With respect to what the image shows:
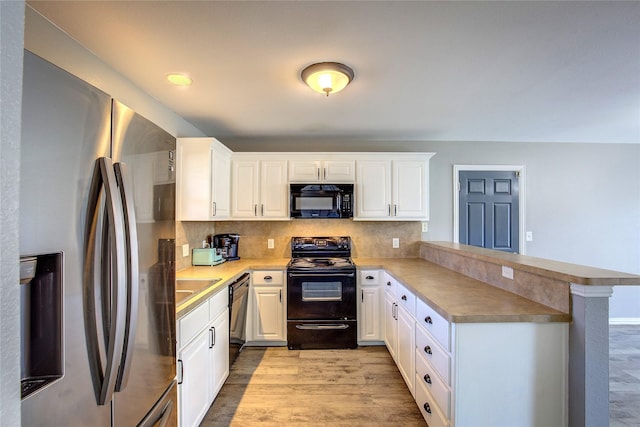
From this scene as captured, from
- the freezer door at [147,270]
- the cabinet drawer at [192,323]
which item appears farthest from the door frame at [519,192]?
the freezer door at [147,270]

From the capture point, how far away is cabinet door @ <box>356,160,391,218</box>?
3359 mm

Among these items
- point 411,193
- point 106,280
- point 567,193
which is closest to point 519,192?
point 567,193

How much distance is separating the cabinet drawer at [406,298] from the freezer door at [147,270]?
158cm

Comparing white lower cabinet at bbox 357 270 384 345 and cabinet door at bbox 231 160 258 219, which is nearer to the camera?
white lower cabinet at bbox 357 270 384 345

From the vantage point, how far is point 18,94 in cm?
47

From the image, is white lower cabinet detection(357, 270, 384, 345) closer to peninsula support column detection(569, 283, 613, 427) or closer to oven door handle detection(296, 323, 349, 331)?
oven door handle detection(296, 323, 349, 331)

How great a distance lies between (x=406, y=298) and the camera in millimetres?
2270

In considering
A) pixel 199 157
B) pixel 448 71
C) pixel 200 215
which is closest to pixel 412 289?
pixel 448 71

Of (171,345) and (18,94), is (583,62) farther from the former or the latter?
(171,345)

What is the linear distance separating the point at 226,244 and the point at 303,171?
126 centimetres

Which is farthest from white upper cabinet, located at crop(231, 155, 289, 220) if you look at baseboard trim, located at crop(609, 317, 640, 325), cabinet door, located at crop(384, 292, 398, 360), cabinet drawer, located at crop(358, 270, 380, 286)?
baseboard trim, located at crop(609, 317, 640, 325)

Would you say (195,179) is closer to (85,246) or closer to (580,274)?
(85,246)

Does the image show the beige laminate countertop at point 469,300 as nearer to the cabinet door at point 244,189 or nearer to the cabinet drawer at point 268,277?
the cabinet drawer at point 268,277

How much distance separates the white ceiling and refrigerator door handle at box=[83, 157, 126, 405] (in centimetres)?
102
